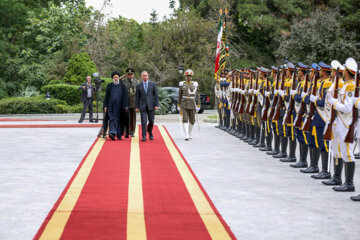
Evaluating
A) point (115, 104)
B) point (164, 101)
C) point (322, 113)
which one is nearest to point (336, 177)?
point (322, 113)

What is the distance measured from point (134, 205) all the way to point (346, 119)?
3.56 meters

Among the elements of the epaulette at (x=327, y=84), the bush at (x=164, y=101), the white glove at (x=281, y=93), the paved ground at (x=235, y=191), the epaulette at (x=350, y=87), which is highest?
the epaulette at (x=327, y=84)

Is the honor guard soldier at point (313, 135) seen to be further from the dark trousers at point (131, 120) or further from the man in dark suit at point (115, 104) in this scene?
the dark trousers at point (131, 120)

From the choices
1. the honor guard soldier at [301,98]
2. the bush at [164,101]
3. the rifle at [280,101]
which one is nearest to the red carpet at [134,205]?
the honor guard soldier at [301,98]

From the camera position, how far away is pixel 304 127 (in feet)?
37.1

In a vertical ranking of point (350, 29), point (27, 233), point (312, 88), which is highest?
point (350, 29)

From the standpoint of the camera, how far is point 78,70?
41.1 m

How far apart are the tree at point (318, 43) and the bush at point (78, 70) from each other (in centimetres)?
1344

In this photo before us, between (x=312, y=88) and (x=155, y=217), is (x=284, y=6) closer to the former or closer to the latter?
(x=312, y=88)

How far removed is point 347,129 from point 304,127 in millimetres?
1725

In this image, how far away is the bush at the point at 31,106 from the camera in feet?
119

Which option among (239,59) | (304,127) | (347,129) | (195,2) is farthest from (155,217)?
(195,2)

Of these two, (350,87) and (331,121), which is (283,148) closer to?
(331,121)

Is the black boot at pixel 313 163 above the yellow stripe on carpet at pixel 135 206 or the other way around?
above
